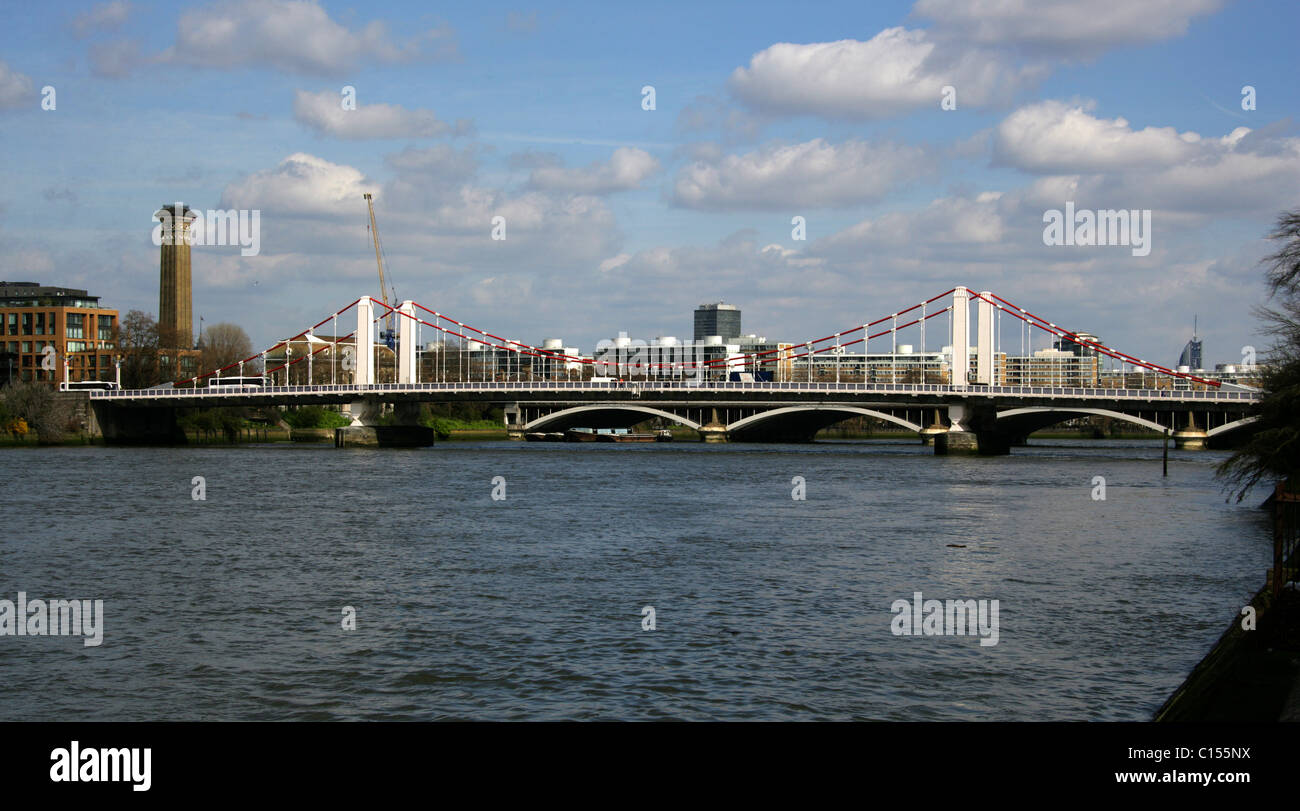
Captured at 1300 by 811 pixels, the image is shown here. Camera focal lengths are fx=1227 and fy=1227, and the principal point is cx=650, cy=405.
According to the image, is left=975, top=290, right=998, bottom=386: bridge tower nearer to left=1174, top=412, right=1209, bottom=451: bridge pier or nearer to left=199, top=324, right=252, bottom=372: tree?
left=1174, top=412, right=1209, bottom=451: bridge pier

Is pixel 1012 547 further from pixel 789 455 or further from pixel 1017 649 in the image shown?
pixel 789 455

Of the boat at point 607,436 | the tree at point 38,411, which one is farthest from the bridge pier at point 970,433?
the tree at point 38,411

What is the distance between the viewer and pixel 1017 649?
14.2 meters

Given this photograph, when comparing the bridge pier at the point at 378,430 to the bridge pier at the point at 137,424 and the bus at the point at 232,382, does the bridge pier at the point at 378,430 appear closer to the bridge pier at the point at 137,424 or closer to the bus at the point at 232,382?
the bus at the point at 232,382

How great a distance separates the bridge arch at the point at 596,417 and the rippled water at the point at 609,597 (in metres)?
47.2

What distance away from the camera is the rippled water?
12.0 meters

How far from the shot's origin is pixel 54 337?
10619cm

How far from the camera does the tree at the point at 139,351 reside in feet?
294

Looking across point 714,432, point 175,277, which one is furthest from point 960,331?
point 175,277

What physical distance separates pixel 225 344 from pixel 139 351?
90.4ft

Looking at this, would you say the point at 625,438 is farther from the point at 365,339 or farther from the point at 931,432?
the point at 931,432

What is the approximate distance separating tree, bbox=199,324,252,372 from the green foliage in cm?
1850
